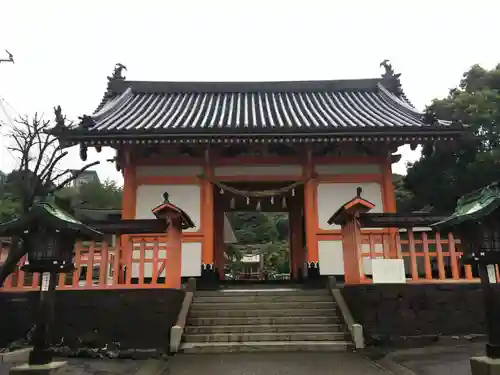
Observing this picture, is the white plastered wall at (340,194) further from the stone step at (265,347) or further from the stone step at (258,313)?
the stone step at (265,347)

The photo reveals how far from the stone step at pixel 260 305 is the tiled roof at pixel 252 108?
4.52 m

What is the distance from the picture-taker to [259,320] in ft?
26.9

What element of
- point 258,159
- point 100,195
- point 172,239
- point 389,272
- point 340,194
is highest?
point 100,195

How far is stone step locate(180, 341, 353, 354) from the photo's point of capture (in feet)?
24.0

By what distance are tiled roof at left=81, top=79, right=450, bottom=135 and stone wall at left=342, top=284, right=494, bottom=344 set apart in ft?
15.1

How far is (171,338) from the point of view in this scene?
739 cm

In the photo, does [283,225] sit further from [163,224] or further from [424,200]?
[163,224]

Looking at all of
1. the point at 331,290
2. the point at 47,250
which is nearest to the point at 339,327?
the point at 331,290

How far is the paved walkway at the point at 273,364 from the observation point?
5.90 metres

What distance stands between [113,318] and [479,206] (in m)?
6.67

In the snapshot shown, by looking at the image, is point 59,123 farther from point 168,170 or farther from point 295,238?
point 295,238

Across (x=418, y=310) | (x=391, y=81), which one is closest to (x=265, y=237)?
(x=391, y=81)

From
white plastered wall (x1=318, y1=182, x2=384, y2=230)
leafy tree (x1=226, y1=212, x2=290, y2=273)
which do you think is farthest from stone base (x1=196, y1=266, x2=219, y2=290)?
leafy tree (x1=226, y1=212, x2=290, y2=273)

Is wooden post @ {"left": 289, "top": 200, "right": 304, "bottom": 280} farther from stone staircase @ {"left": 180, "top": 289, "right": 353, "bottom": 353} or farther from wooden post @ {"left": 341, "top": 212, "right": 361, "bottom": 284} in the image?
wooden post @ {"left": 341, "top": 212, "right": 361, "bottom": 284}
